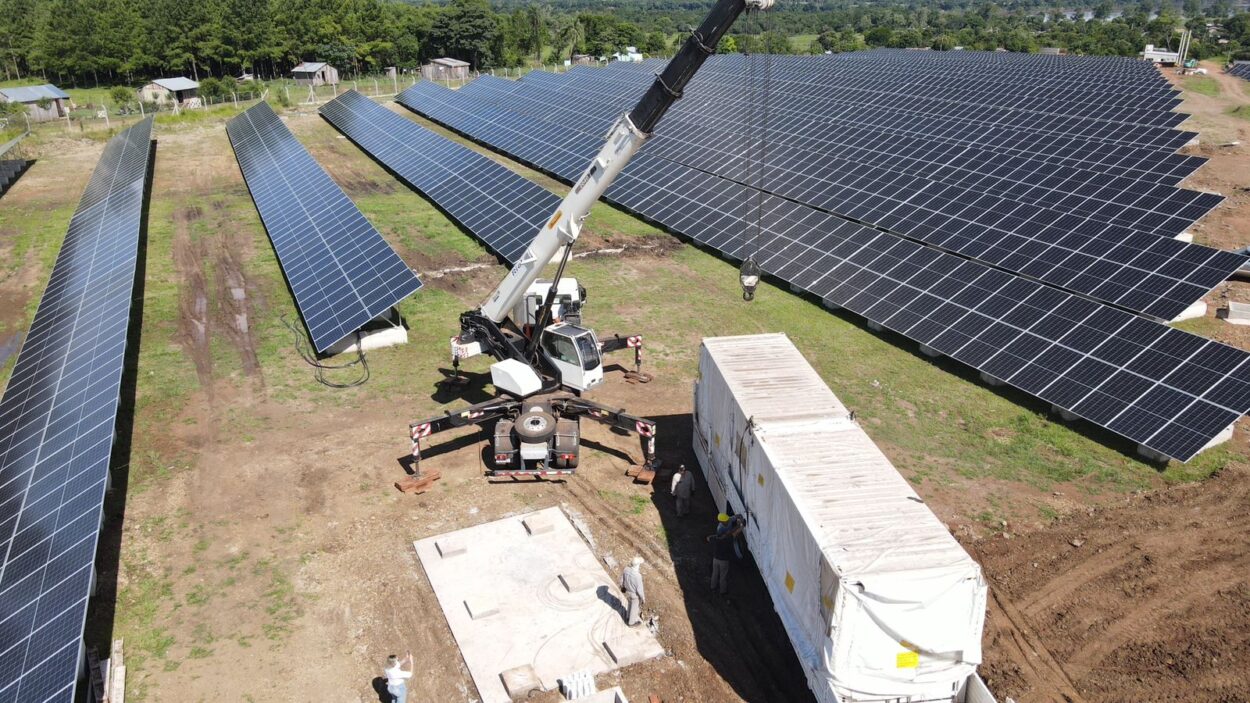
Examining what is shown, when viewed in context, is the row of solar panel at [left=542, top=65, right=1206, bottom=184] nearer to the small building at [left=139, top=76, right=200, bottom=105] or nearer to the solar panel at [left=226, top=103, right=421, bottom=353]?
the solar panel at [left=226, top=103, right=421, bottom=353]

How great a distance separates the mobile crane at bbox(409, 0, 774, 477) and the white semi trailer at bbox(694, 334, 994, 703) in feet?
15.6

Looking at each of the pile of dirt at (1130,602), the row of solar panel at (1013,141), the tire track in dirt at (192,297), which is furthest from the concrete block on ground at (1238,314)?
the tire track in dirt at (192,297)

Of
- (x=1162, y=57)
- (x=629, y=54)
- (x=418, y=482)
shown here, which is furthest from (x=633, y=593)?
(x=1162, y=57)

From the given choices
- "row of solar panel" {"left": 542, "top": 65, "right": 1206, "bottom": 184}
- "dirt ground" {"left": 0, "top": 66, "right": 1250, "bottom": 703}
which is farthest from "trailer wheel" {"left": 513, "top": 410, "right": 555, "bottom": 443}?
"row of solar panel" {"left": 542, "top": 65, "right": 1206, "bottom": 184}

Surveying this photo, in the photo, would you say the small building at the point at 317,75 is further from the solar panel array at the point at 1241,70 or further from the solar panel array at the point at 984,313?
the solar panel array at the point at 1241,70

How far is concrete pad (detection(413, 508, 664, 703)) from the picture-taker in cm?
1346

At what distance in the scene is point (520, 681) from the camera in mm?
12930

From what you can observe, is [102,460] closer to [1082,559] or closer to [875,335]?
[1082,559]

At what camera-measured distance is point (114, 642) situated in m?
13.6

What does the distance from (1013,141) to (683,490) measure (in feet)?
95.8

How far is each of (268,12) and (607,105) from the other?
2158 inches

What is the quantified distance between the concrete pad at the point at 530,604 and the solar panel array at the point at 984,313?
1381cm

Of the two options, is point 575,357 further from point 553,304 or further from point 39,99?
point 39,99

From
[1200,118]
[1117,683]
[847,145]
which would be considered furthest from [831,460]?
[1200,118]
